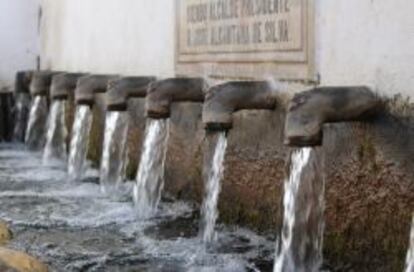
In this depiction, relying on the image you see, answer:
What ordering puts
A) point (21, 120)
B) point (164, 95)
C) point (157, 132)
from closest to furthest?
point (164, 95)
point (157, 132)
point (21, 120)

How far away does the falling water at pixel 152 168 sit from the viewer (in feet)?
17.0

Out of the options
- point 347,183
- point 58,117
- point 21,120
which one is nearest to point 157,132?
point 347,183

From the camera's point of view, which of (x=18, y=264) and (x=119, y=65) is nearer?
(x=18, y=264)

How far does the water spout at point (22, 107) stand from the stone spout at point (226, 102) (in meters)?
5.33

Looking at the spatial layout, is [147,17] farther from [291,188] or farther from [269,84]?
[291,188]

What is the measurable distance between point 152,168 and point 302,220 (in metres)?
1.95

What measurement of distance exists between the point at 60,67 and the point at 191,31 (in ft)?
13.7

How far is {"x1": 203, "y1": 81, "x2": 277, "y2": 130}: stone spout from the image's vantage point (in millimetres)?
4090

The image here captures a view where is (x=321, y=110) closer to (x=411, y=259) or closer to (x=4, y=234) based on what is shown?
(x=411, y=259)

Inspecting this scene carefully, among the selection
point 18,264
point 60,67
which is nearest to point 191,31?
point 18,264

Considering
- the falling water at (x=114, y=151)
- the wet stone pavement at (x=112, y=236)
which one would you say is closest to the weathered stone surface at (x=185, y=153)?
the wet stone pavement at (x=112, y=236)

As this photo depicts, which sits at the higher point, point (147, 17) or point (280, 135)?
point (147, 17)

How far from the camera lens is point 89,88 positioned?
6492 millimetres

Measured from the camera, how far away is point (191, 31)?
17.7 feet
